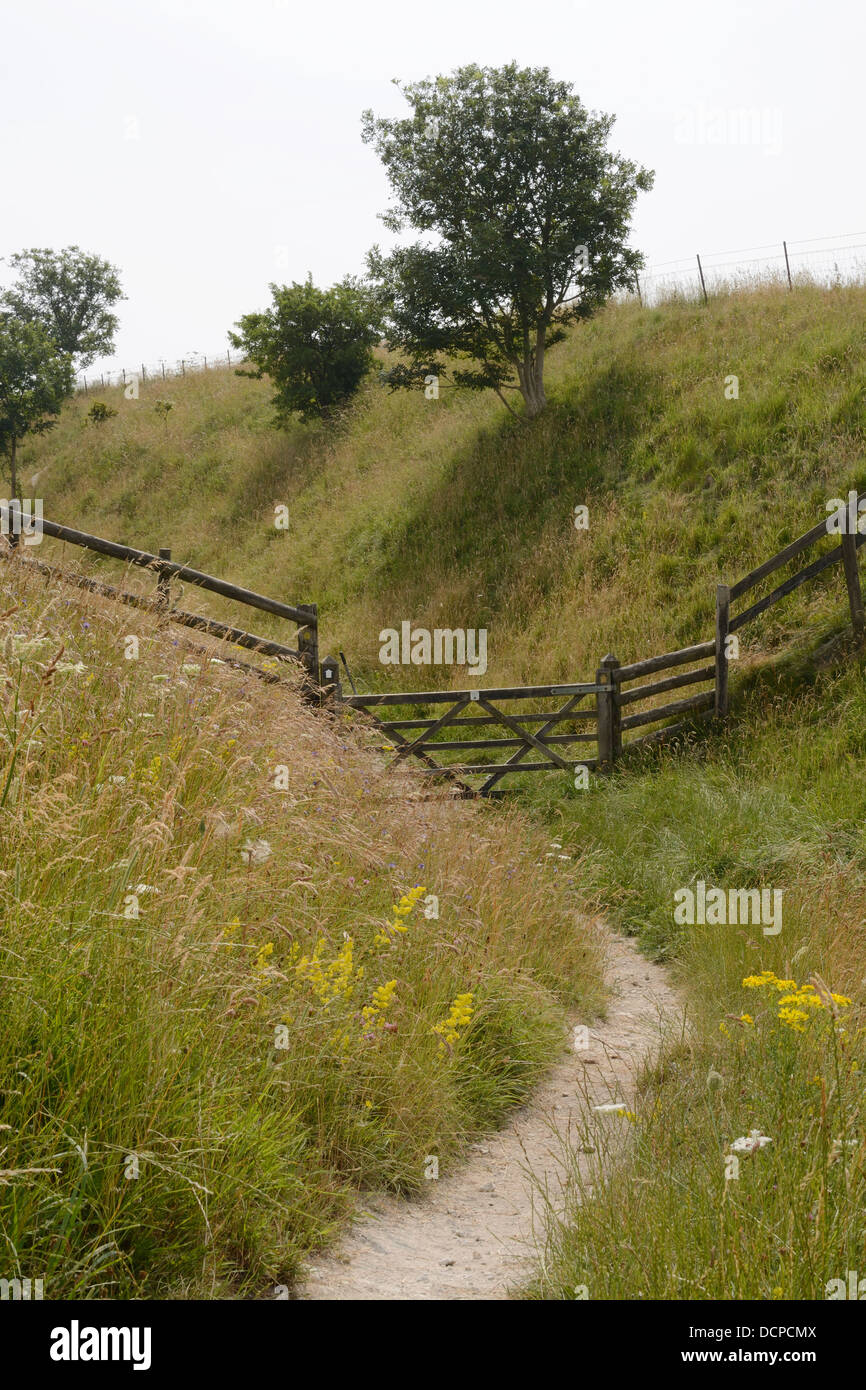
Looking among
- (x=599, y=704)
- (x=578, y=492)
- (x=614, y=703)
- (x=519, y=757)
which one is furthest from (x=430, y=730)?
(x=578, y=492)

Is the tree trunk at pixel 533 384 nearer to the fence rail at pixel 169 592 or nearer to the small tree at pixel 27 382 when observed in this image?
the fence rail at pixel 169 592

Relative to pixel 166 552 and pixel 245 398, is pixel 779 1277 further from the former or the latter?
pixel 245 398

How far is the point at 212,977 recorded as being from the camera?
338 cm

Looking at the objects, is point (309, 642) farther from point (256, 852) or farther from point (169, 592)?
point (256, 852)

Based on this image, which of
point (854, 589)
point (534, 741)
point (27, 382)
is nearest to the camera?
point (534, 741)

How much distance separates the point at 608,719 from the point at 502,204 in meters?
13.3

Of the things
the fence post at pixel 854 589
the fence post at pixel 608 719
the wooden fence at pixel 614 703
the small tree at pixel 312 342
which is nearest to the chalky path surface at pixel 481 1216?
the wooden fence at pixel 614 703

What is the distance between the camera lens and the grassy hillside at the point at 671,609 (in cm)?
297

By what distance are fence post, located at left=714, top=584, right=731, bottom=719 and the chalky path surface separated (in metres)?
6.61

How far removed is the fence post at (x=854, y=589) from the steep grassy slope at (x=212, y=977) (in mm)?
6606

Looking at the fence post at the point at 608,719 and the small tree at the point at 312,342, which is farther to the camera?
the small tree at the point at 312,342

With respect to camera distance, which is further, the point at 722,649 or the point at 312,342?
the point at 312,342

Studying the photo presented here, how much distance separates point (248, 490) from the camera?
2752 cm

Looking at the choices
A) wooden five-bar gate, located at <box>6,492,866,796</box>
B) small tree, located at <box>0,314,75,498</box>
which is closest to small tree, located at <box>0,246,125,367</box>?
small tree, located at <box>0,314,75,498</box>
